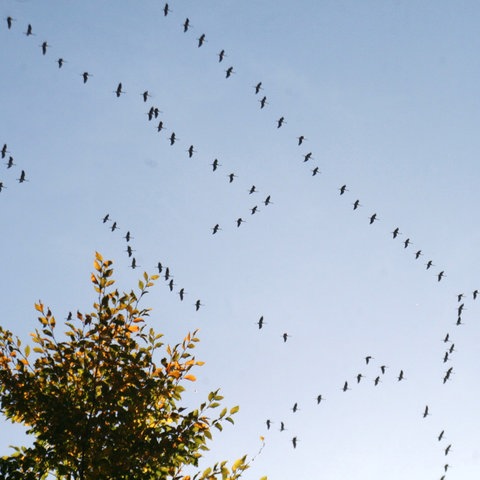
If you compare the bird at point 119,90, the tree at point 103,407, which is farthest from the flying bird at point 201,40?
the tree at point 103,407

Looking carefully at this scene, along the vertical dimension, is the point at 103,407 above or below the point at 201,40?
below

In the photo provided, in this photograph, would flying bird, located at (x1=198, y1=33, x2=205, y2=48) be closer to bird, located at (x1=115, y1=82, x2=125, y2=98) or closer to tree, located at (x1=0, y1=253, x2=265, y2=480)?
bird, located at (x1=115, y1=82, x2=125, y2=98)

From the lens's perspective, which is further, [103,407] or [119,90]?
[119,90]

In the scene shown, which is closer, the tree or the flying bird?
the tree

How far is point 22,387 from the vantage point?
8.36 metres

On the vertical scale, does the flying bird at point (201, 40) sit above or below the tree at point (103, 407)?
above

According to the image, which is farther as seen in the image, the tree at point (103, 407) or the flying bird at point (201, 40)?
the flying bird at point (201, 40)

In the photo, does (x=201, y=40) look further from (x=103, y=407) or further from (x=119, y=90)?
(x=103, y=407)

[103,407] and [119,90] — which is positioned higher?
[119,90]

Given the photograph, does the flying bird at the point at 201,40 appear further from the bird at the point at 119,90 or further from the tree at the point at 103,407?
the tree at the point at 103,407

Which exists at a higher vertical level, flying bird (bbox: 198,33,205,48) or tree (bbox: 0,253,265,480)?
flying bird (bbox: 198,33,205,48)

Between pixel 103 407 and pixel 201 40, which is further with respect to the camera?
pixel 201 40

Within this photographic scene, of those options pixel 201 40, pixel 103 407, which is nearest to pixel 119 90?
pixel 201 40

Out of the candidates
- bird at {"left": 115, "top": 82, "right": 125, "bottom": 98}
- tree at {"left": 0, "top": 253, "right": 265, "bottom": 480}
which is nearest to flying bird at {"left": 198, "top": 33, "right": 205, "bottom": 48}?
bird at {"left": 115, "top": 82, "right": 125, "bottom": 98}
